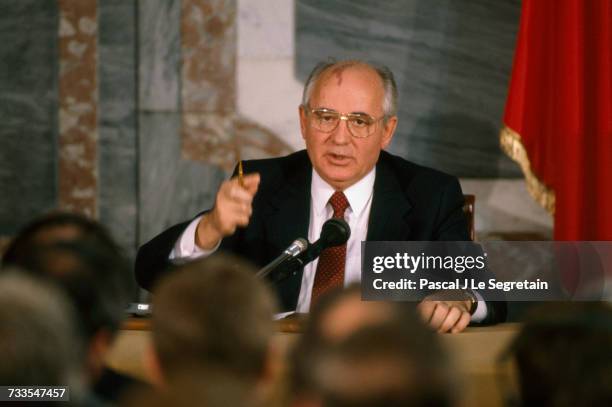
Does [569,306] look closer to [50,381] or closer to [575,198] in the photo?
[50,381]

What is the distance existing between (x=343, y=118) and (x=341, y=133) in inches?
2.2

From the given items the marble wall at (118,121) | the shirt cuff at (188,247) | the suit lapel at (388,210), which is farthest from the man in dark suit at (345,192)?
the marble wall at (118,121)

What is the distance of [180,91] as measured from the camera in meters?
4.68

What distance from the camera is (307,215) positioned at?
3.27 meters

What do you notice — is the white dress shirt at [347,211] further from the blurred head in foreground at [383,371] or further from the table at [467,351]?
the blurred head in foreground at [383,371]

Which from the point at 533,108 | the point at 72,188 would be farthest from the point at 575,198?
the point at 72,188

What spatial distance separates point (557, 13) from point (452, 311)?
2079mm

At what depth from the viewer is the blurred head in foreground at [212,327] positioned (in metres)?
1.15

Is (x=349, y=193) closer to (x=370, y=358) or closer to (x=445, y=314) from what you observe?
(x=445, y=314)

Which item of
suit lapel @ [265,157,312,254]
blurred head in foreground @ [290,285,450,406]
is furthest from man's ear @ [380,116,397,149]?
blurred head in foreground @ [290,285,450,406]

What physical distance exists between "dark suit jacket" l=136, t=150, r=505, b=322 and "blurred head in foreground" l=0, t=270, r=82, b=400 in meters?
1.95

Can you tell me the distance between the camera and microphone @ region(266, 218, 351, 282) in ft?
8.00

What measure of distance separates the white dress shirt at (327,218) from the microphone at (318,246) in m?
0.54

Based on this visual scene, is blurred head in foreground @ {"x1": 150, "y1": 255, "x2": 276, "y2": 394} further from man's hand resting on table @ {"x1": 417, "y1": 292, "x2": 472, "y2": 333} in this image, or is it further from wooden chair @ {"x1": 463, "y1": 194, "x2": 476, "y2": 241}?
wooden chair @ {"x1": 463, "y1": 194, "x2": 476, "y2": 241}
